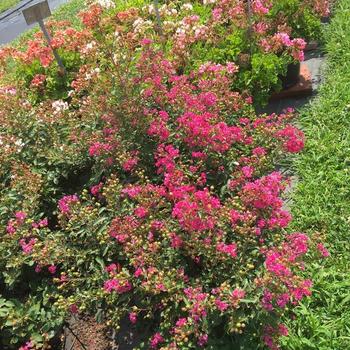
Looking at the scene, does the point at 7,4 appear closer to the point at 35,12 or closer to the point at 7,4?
the point at 7,4

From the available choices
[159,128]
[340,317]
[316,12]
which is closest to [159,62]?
[159,128]

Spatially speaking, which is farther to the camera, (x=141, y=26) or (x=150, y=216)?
(x=141, y=26)

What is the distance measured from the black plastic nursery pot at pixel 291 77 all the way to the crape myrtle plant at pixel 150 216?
49.2 inches

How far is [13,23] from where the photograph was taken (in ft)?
40.9

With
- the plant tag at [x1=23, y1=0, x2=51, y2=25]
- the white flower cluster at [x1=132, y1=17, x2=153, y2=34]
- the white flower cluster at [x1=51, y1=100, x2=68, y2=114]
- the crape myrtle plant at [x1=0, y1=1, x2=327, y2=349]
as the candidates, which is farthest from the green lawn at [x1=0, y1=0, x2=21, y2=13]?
the white flower cluster at [x1=51, y1=100, x2=68, y2=114]

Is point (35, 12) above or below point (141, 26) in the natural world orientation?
above

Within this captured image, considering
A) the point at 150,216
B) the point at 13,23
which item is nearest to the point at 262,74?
the point at 150,216

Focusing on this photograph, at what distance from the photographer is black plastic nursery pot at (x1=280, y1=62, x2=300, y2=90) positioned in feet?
14.6

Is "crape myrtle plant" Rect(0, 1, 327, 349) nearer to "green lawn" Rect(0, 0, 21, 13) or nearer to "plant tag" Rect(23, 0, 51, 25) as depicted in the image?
"plant tag" Rect(23, 0, 51, 25)

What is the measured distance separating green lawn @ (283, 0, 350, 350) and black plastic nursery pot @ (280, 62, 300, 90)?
1.02ft

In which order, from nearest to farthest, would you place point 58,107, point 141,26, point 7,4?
point 58,107, point 141,26, point 7,4

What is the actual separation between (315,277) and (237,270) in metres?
0.90

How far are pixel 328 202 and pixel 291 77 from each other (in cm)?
179

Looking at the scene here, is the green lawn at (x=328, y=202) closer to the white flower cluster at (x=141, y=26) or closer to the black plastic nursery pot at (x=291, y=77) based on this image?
the black plastic nursery pot at (x=291, y=77)
